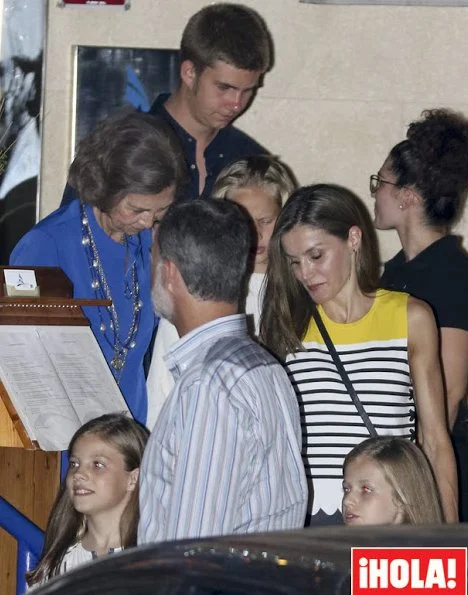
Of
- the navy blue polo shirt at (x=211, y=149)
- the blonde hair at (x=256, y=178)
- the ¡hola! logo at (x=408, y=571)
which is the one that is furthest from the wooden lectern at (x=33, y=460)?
the ¡hola! logo at (x=408, y=571)

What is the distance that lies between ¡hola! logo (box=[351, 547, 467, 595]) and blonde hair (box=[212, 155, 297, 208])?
2.80 m

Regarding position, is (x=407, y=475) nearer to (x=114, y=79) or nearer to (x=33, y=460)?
(x=33, y=460)

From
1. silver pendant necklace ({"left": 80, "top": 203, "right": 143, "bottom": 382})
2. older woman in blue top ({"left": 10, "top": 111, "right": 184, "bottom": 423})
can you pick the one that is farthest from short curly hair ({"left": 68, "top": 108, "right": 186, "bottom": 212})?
silver pendant necklace ({"left": 80, "top": 203, "right": 143, "bottom": 382})

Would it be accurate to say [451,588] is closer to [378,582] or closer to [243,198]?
[378,582]

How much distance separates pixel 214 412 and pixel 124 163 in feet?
5.46

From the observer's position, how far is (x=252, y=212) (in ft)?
14.4

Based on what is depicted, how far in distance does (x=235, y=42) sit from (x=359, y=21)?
1398mm

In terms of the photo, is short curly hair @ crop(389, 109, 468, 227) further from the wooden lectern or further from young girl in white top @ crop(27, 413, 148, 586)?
young girl in white top @ crop(27, 413, 148, 586)

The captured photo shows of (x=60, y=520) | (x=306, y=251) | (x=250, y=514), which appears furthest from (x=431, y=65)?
(x=250, y=514)

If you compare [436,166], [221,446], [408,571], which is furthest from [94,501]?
[408,571]

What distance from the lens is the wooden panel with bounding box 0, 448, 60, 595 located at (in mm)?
4035

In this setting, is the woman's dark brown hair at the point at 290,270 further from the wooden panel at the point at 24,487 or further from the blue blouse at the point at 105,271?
the wooden panel at the point at 24,487

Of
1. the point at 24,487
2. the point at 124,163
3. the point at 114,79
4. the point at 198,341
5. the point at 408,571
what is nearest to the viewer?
the point at 408,571

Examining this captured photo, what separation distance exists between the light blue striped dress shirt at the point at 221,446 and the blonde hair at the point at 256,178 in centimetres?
160
